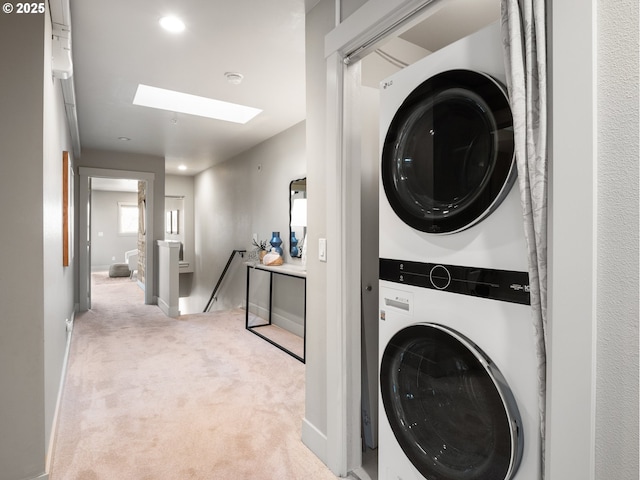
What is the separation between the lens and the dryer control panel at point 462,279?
3.41 feet

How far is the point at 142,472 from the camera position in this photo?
1754 mm

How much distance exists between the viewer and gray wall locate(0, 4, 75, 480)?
1505 millimetres

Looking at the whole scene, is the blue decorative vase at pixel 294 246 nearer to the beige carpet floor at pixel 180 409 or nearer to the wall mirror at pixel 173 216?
the beige carpet floor at pixel 180 409

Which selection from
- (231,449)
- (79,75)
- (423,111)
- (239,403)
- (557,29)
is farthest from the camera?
(79,75)

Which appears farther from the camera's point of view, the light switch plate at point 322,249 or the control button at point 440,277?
the light switch plate at point 322,249

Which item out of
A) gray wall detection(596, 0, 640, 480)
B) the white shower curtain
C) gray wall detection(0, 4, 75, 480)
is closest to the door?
gray wall detection(0, 4, 75, 480)

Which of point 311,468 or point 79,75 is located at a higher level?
point 79,75

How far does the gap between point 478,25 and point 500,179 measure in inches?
61.3

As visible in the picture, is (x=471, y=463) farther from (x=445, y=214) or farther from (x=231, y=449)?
(x=231, y=449)

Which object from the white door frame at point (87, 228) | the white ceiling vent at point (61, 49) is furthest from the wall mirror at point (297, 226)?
the white door frame at point (87, 228)

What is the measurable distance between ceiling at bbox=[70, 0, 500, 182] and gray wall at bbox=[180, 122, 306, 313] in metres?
0.55

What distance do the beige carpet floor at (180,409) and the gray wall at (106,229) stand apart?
319 inches

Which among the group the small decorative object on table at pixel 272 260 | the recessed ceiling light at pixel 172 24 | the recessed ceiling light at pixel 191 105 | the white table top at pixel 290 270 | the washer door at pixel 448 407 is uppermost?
the recessed ceiling light at pixel 191 105

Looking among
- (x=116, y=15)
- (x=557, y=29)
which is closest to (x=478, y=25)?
(x=557, y=29)
